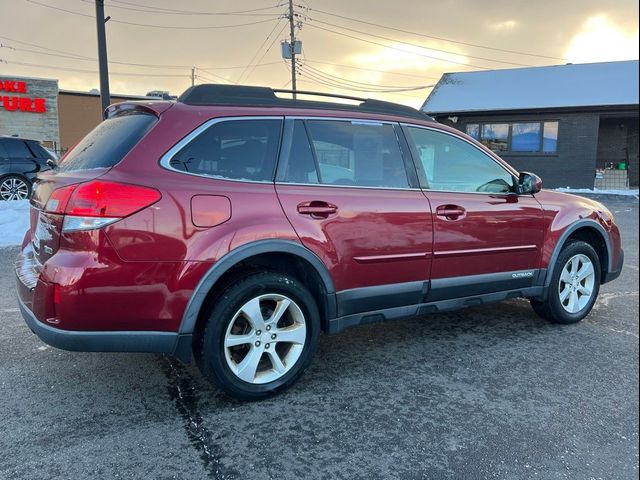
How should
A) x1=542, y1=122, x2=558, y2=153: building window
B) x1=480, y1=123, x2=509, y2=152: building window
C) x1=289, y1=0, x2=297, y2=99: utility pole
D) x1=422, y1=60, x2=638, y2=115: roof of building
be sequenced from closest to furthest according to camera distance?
x1=422, y1=60, x2=638, y2=115: roof of building → x1=542, y1=122, x2=558, y2=153: building window → x1=480, y1=123, x2=509, y2=152: building window → x1=289, y1=0, x2=297, y2=99: utility pole

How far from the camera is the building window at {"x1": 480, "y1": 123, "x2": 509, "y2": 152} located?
65.9 ft

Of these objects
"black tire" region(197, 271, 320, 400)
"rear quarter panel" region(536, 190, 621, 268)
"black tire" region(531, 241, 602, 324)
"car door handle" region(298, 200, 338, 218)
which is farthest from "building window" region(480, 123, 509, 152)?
"black tire" region(197, 271, 320, 400)

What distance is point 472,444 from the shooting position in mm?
2717

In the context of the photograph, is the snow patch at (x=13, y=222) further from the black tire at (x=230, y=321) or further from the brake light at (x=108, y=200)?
the black tire at (x=230, y=321)

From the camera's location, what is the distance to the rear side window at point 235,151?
2.95 m


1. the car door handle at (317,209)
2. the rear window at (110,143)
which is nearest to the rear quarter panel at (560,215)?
the car door handle at (317,209)

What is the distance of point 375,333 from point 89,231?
2.56 m

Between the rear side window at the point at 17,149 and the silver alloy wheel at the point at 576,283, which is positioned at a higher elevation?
the rear side window at the point at 17,149

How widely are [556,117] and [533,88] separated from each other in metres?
2.19

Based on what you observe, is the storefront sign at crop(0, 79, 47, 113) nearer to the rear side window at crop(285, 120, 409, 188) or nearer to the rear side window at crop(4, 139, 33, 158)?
the rear side window at crop(4, 139, 33, 158)

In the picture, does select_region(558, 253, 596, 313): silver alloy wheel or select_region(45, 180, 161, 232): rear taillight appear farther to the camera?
select_region(558, 253, 596, 313): silver alloy wheel

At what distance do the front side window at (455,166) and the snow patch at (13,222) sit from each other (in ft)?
23.2

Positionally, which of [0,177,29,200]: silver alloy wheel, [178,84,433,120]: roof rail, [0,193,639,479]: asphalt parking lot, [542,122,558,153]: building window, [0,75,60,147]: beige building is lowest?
[0,193,639,479]: asphalt parking lot

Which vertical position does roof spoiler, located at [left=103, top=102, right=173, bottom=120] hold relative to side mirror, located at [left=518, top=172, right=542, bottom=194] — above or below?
above
